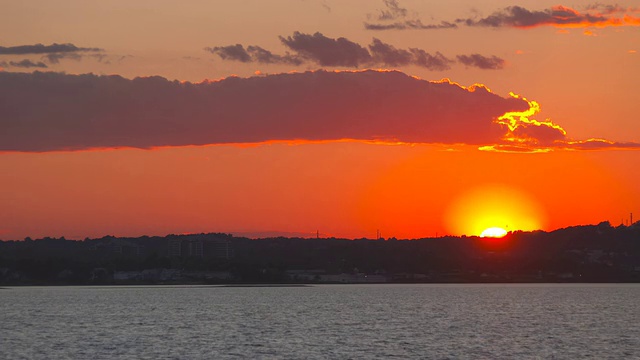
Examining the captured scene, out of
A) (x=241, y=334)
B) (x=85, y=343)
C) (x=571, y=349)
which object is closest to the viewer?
(x=571, y=349)

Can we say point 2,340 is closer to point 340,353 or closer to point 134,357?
point 134,357

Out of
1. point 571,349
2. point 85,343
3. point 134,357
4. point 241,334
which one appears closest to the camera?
point 134,357

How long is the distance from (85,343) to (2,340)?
1726 cm

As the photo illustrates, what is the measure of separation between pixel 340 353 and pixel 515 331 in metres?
56.4

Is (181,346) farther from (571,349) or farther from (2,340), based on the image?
(571,349)

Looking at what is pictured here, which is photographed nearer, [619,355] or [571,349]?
[619,355]

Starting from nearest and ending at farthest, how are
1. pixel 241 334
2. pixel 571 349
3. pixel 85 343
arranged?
pixel 571 349 < pixel 85 343 < pixel 241 334

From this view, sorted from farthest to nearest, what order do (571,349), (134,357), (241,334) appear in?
1. (241,334)
2. (571,349)
3. (134,357)

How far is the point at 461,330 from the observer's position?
199 m

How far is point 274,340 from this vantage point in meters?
175

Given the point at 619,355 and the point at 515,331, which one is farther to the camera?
the point at 515,331

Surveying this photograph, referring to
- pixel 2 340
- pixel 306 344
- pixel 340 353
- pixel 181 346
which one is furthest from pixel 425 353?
pixel 2 340

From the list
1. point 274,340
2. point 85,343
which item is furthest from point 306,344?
Answer: point 85,343

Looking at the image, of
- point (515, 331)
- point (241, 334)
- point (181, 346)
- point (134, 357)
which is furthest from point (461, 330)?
point (134, 357)
